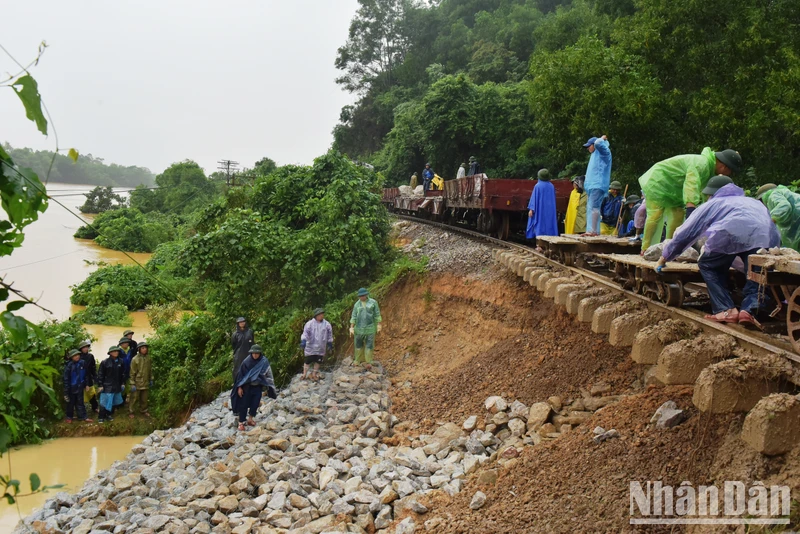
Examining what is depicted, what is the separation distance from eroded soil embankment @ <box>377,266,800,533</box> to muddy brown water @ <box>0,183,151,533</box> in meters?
3.41

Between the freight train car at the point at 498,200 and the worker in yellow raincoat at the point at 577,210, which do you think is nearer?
the worker in yellow raincoat at the point at 577,210

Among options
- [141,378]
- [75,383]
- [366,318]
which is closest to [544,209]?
[366,318]

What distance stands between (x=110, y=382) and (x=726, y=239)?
1124 centimetres

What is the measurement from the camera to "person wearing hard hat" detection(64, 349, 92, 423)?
11.5 meters

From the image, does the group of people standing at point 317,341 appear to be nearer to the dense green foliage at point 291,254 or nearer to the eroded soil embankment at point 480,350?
the eroded soil embankment at point 480,350

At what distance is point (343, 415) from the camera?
26.8 ft

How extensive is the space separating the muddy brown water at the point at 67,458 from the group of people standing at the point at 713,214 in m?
9.44

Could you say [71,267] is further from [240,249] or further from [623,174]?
[623,174]

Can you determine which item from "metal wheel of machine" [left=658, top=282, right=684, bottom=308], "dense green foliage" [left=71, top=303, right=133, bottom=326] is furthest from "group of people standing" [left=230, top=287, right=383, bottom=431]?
"dense green foliage" [left=71, top=303, right=133, bottom=326]

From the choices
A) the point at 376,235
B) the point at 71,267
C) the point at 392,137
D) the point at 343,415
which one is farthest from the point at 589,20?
the point at 71,267

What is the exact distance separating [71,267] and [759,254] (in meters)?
37.1

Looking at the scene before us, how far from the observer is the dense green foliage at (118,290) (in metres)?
23.5

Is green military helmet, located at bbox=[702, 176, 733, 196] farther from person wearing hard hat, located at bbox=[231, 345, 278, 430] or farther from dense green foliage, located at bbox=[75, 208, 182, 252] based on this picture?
dense green foliage, located at bbox=[75, 208, 182, 252]

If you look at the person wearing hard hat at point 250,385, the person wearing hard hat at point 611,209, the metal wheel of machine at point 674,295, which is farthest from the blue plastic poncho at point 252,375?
the person wearing hard hat at point 611,209
